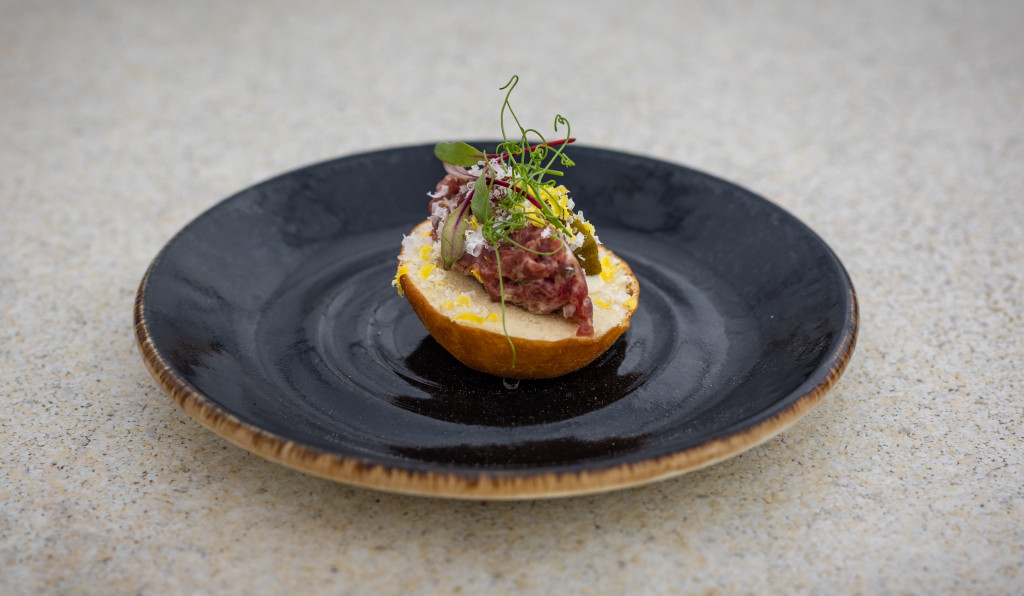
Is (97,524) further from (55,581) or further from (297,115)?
(297,115)

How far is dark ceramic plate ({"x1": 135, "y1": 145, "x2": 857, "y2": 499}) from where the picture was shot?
7.97ft

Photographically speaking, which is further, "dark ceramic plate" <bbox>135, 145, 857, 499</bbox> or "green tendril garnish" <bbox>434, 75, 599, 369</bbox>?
"green tendril garnish" <bbox>434, 75, 599, 369</bbox>

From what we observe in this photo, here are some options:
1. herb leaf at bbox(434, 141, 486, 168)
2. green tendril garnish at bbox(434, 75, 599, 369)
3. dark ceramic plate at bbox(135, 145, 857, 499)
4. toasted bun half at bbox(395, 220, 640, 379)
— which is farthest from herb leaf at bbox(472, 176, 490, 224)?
dark ceramic plate at bbox(135, 145, 857, 499)

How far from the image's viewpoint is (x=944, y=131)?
219 inches

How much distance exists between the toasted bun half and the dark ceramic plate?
0.10m

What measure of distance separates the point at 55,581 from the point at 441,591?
107 centimetres

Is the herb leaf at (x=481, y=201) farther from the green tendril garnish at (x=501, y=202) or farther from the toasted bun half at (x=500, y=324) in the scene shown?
the toasted bun half at (x=500, y=324)

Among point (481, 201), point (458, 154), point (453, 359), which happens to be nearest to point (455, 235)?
point (481, 201)

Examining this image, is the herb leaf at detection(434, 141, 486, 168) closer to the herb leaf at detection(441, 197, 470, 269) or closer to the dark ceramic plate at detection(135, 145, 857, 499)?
the herb leaf at detection(441, 197, 470, 269)

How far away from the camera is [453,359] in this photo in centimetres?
318

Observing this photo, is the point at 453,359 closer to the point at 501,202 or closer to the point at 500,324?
the point at 500,324

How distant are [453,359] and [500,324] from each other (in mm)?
352

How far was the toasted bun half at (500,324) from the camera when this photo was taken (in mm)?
2891

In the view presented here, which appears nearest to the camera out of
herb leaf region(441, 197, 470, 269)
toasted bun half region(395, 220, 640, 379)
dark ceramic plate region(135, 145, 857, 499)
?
dark ceramic plate region(135, 145, 857, 499)
